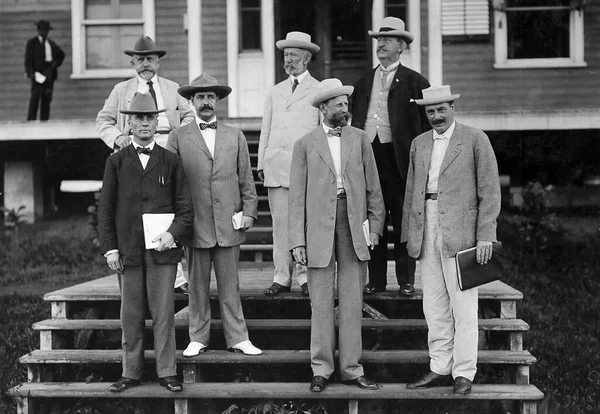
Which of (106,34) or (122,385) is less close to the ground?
(106,34)

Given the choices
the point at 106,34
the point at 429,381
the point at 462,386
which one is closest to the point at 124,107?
the point at 429,381

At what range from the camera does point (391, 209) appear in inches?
239

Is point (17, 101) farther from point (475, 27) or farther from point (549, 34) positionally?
point (549, 34)

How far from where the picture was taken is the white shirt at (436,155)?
5.16 meters

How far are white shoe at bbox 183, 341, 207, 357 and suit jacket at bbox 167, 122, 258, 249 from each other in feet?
2.31

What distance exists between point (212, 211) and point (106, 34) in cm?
796

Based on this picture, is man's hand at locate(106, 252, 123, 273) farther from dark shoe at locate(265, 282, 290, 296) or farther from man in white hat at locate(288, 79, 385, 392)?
dark shoe at locate(265, 282, 290, 296)

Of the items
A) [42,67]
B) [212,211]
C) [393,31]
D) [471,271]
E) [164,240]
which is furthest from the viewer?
[42,67]

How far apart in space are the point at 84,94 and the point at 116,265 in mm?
7992

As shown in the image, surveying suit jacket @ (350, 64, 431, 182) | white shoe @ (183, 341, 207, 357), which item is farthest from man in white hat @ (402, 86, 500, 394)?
white shoe @ (183, 341, 207, 357)

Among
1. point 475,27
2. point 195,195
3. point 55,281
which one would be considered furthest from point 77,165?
point 195,195

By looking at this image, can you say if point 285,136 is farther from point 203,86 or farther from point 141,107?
point 141,107

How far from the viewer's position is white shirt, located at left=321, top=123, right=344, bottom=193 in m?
5.23

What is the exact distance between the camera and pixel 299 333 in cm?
620
